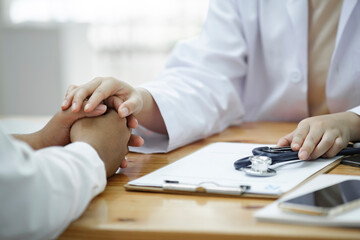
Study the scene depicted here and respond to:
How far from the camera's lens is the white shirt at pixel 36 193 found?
434 millimetres

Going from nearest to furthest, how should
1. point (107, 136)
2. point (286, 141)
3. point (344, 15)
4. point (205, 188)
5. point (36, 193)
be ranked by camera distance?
point (36, 193), point (205, 188), point (107, 136), point (286, 141), point (344, 15)

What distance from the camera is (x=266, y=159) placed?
2.11 ft

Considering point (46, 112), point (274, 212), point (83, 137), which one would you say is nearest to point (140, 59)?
point (46, 112)

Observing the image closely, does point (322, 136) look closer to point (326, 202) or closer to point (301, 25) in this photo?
point (326, 202)

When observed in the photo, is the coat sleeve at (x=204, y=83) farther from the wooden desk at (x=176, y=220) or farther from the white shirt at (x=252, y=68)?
the wooden desk at (x=176, y=220)

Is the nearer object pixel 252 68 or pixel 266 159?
pixel 266 159

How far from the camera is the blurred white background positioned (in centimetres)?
314

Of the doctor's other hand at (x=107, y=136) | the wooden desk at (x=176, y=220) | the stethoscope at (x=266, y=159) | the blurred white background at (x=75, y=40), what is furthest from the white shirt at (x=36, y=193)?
the blurred white background at (x=75, y=40)

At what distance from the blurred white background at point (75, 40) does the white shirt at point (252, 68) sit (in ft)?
6.49

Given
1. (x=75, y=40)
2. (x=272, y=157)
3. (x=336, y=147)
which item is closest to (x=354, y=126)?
(x=336, y=147)

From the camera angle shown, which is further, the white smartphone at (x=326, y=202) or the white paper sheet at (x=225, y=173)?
the white paper sheet at (x=225, y=173)

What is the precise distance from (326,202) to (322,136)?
28cm

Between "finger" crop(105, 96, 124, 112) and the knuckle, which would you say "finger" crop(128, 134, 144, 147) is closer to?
"finger" crop(105, 96, 124, 112)

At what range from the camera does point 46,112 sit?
126 inches
